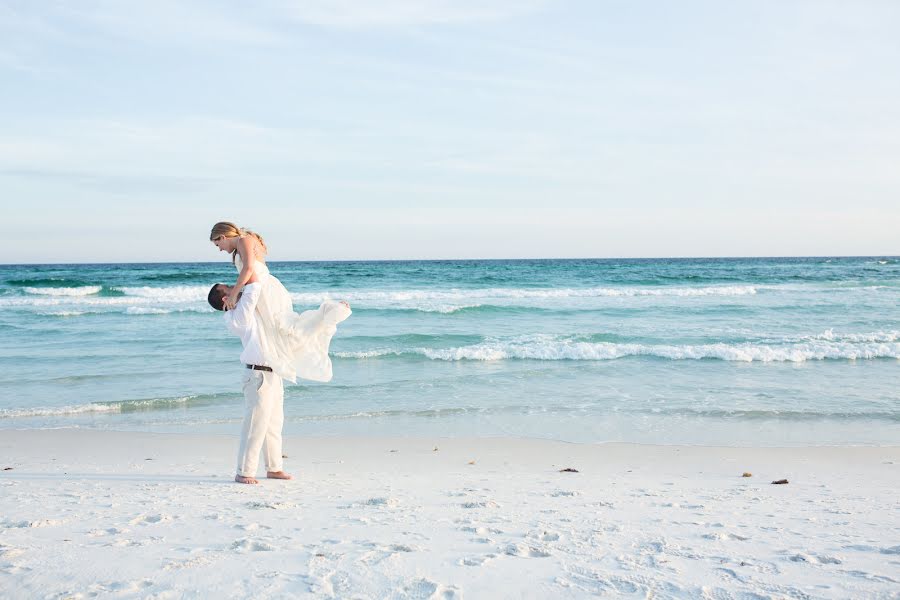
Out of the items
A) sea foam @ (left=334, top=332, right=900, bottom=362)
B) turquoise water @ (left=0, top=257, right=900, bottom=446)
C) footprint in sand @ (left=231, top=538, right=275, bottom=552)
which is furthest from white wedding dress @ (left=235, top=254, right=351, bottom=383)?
sea foam @ (left=334, top=332, right=900, bottom=362)

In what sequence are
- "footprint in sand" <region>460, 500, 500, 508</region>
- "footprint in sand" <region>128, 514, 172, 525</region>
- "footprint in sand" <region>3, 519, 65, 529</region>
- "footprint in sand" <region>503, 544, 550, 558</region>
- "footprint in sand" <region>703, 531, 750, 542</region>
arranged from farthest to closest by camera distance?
1. "footprint in sand" <region>460, 500, 500, 508</region>
2. "footprint in sand" <region>128, 514, 172, 525</region>
3. "footprint in sand" <region>3, 519, 65, 529</region>
4. "footprint in sand" <region>703, 531, 750, 542</region>
5. "footprint in sand" <region>503, 544, 550, 558</region>

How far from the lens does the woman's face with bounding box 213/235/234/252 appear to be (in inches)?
190

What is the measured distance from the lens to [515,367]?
11406 mm

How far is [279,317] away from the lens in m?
4.92

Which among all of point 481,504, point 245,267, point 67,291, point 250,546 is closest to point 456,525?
point 481,504

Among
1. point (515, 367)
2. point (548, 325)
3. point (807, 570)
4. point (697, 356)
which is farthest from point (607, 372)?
point (807, 570)

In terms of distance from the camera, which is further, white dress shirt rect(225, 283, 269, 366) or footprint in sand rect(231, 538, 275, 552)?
white dress shirt rect(225, 283, 269, 366)

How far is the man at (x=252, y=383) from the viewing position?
4777mm

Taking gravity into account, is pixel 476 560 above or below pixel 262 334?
below

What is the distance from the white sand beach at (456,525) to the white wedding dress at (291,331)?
809 mm

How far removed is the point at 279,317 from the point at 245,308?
0.82 feet

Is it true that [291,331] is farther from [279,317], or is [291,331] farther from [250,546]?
[250,546]

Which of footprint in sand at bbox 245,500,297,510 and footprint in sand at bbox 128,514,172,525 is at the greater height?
footprint in sand at bbox 128,514,172,525

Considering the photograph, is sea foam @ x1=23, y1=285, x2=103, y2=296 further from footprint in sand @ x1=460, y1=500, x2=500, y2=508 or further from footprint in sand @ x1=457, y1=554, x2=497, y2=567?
footprint in sand @ x1=457, y1=554, x2=497, y2=567
